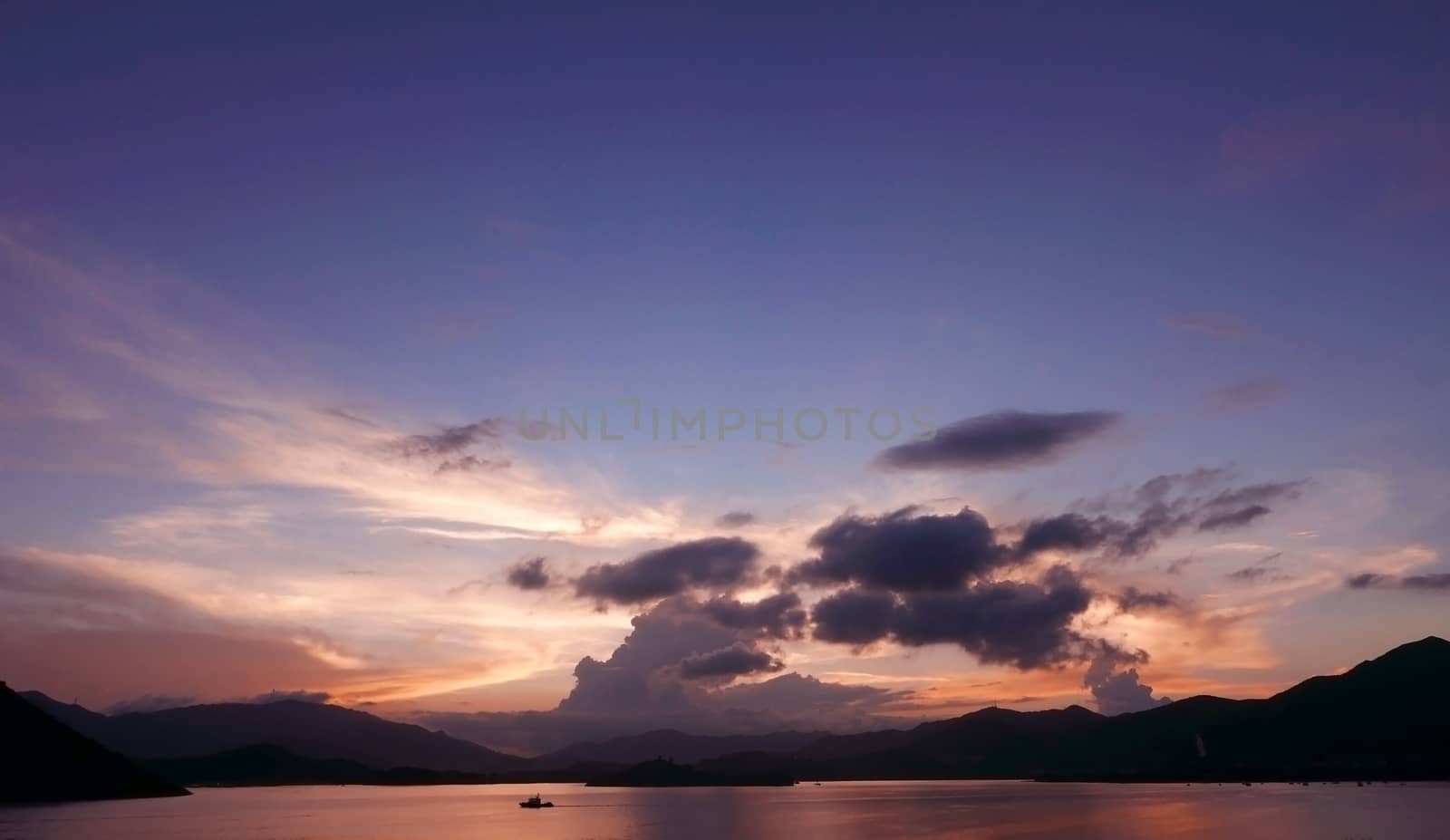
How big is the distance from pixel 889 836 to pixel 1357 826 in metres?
74.1

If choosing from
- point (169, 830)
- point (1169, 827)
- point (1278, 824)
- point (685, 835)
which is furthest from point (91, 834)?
point (1278, 824)

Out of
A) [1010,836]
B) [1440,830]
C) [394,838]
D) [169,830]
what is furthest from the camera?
[169,830]

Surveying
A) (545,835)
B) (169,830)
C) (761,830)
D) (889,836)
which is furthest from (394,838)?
(889,836)

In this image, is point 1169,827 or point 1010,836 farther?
point 1169,827

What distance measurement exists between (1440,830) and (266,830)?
636ft

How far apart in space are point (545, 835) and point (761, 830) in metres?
40.7

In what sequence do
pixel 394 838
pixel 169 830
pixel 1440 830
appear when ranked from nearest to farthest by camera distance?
pixel 1440 830
pixel 394 838
pixel 169 830

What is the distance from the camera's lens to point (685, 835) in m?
181

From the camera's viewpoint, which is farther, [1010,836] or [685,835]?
[685,835]

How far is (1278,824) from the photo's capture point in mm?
181250

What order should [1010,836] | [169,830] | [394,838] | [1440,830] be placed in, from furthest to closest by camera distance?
1. [169,830]
2. [394,838]
3. [1010,836]
4. [1440,830]

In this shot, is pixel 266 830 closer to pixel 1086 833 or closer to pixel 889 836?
pixel 889 836

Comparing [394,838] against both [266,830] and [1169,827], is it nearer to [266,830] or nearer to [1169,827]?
[266,830]

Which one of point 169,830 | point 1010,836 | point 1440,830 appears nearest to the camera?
point 1440,830
